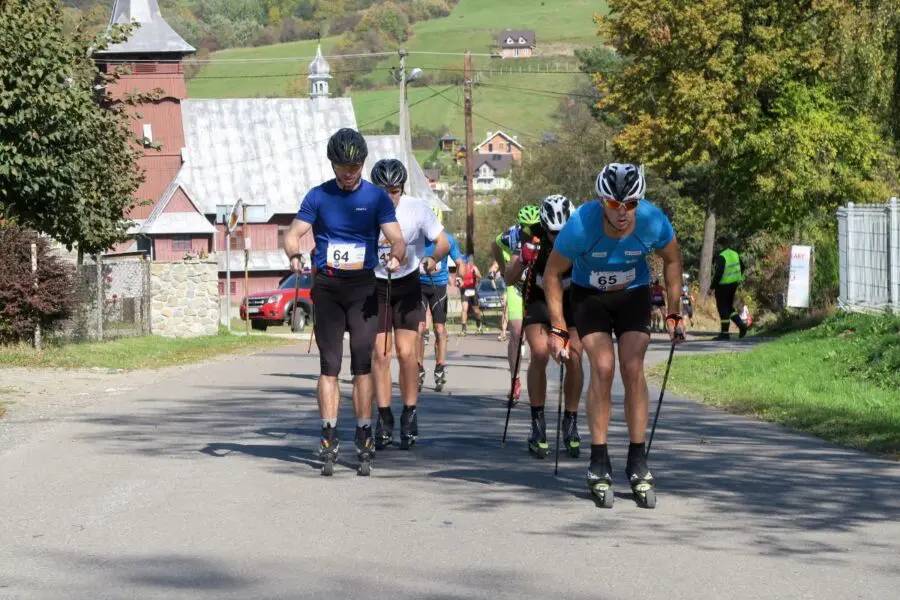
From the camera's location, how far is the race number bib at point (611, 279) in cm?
882

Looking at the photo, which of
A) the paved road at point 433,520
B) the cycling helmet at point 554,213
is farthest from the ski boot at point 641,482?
the cycling helmet at point 554,213

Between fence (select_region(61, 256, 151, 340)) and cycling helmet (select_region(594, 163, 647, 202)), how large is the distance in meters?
15.3

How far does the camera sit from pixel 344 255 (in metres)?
9.97

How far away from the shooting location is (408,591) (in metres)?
6.43

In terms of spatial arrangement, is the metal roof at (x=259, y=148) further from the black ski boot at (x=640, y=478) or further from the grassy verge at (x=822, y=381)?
the black ski boot at (x=640, y=478)

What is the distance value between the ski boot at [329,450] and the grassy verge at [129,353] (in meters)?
10.9

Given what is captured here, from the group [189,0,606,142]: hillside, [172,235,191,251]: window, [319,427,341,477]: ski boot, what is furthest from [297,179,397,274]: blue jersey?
[189,0,606,142]: hillside

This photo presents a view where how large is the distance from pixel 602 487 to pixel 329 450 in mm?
2054

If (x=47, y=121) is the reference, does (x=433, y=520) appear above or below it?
below

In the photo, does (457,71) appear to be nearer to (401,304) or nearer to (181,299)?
(181,299)

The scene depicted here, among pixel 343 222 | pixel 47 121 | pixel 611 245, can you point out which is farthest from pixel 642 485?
pixel 47 121

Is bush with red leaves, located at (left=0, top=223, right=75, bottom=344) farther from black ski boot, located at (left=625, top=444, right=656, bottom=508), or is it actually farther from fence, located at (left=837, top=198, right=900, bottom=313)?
black ski boot, located at (left=625, top=444, right=656, bottom=508)

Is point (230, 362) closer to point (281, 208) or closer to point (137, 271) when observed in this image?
point (137, 271)

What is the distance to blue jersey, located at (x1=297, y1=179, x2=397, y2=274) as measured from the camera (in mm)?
9969
